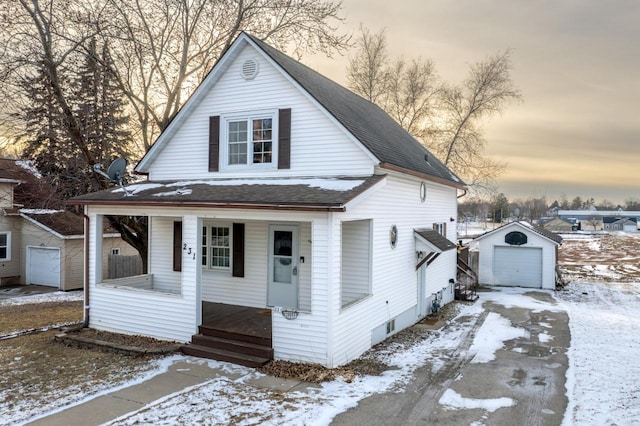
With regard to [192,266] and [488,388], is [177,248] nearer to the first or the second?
[192,266]

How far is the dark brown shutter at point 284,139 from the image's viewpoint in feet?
33.7

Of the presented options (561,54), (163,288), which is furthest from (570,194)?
(163,288)

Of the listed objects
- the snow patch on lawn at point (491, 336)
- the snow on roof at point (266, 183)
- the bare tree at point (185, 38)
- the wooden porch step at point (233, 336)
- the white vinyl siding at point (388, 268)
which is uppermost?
the bare tree at point (185, 38)

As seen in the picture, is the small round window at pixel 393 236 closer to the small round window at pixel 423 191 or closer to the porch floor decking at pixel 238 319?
the small round window at pixel 423 191

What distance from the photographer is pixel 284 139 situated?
10305 millimetres

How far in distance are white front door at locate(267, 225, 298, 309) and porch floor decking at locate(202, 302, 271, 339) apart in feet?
1.61

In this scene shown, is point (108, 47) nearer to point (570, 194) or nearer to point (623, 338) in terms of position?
point (623, 338)

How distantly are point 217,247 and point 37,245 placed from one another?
572 inches

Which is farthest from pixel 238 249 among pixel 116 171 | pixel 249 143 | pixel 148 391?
pixel 148 391

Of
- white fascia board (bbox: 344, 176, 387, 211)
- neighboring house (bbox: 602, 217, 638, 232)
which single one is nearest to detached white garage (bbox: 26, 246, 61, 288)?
white fascia board (bbox: 344, 176, 387, 211)

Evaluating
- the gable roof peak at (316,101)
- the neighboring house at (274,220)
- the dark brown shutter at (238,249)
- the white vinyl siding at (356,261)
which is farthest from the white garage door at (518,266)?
the dark brown shutter at (238,249)

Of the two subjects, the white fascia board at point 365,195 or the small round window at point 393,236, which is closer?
the white fascia board at point 365,195

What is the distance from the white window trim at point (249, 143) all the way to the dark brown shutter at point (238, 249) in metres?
1.56

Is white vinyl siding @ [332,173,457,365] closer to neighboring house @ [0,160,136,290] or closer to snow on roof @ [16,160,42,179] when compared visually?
neighboring house @ [0,160,136,290]
